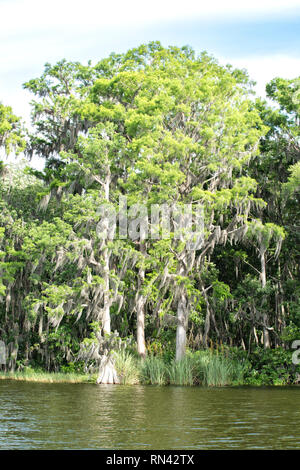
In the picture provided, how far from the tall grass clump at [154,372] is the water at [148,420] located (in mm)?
4282

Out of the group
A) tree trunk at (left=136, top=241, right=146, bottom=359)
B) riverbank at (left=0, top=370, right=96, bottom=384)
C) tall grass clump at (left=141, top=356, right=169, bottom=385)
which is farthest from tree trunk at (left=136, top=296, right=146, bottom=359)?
tall grass clump at (left=141, top=356, right=169, bottom=385)

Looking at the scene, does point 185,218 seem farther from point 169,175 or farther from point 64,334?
point 64,334

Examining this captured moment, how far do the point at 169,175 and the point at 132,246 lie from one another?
5.11m

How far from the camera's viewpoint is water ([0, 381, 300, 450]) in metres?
10.6

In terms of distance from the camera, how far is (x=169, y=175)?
86.3 ft

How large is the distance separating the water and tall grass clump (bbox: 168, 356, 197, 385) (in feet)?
12.4

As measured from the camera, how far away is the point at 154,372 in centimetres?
2520

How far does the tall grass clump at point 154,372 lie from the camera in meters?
25.0

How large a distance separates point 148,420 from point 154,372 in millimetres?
12092

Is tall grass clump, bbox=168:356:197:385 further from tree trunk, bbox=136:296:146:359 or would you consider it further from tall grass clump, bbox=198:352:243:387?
tree trunk, bbox=136:296:146:359

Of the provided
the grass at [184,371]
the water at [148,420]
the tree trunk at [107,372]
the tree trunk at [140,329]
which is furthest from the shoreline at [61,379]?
the water at [148,420]

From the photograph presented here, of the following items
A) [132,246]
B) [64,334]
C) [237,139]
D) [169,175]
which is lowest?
[64,334]
